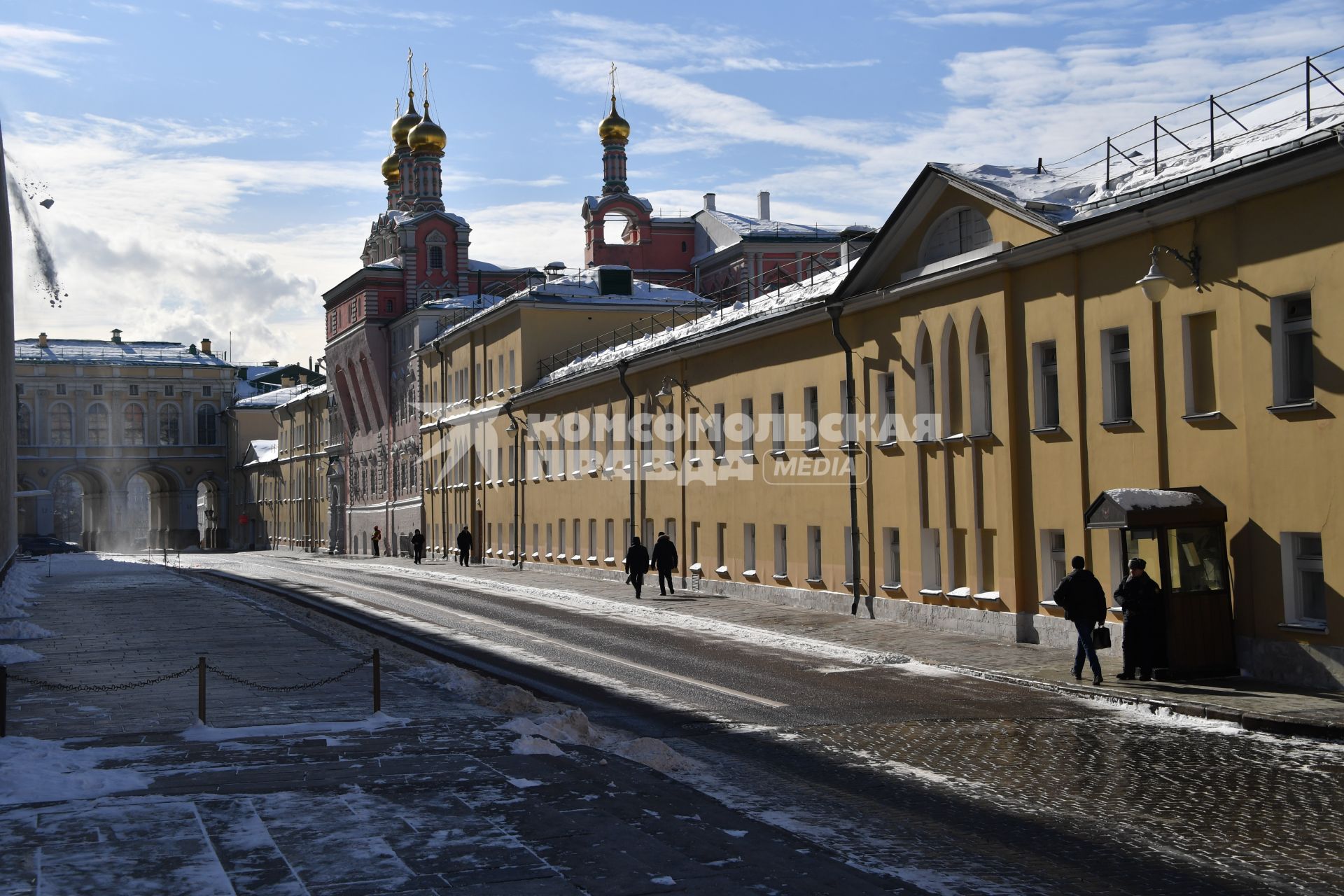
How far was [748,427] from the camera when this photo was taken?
110ft

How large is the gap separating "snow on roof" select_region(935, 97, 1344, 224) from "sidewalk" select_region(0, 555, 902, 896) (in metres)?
10.6

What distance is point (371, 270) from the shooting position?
77688 millimetres

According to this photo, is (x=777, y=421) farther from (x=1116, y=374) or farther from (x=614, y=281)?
(x=614, y=281)

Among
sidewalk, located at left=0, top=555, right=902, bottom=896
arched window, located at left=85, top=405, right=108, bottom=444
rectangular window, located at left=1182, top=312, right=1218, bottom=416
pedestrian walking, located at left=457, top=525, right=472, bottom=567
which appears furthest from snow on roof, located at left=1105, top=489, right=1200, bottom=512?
arched window, located at left=85, top=405, right=108, bottom=444

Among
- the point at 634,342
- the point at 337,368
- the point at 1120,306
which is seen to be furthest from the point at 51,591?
the point at 337,368

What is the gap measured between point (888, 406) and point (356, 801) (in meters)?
18.2

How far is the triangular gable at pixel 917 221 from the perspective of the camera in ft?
73.5

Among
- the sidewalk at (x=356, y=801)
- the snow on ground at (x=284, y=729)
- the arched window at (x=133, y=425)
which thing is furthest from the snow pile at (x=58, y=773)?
the arched window at (x=133, y=425)

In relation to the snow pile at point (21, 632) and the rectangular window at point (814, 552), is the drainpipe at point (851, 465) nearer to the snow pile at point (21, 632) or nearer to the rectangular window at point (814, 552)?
the rectangular window at point (814, 552)

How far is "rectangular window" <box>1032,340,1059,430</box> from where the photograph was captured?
2230cm

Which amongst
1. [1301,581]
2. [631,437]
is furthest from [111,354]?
[1301,581]

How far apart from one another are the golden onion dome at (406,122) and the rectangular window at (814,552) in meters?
64.7

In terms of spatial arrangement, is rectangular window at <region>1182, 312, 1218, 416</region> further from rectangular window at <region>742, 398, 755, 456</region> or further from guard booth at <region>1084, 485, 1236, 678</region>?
rectangular window at <region>742, 398, 755, 456</region>

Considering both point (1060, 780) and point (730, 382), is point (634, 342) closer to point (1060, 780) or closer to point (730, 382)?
point (730, 382)
